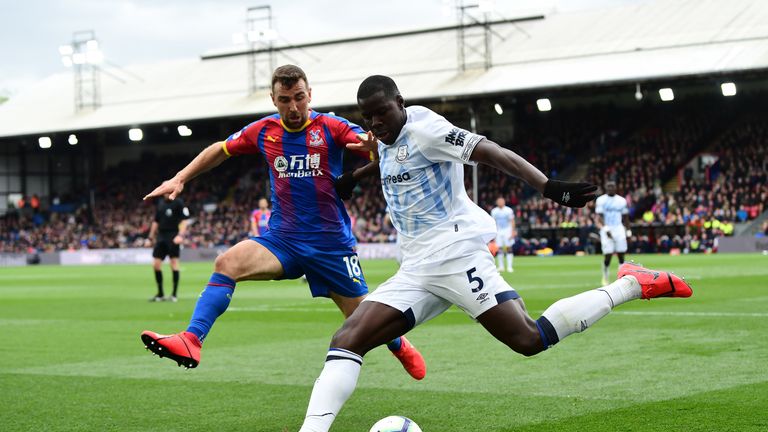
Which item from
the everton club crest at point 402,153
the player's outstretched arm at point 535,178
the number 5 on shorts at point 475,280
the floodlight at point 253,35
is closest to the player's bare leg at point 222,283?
the everton club crest at point 402,153

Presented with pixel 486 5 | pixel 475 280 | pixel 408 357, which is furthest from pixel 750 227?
pixel 475 280

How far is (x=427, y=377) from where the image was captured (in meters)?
9.10

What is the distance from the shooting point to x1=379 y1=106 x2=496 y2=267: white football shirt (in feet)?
19.8

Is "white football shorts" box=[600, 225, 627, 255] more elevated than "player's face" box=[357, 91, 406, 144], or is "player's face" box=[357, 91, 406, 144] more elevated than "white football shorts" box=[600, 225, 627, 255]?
"player's face" box=[357, 91, 406, 144]

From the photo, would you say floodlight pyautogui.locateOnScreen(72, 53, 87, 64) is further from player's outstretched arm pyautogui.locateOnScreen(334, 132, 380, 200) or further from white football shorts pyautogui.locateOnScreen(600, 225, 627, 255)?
player's outstretched arm pyautogui.locateOnScreen(334, 132, 380, 200)

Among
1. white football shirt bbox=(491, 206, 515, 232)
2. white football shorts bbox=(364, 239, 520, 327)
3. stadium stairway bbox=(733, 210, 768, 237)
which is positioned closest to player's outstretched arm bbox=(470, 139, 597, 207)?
white football shorts bbox=(364, 239, 520, 327)

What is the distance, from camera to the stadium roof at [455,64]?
1629 inches

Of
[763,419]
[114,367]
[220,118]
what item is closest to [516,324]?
[763,419]

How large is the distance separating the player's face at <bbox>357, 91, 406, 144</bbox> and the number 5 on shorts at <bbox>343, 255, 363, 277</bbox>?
190 centimetres

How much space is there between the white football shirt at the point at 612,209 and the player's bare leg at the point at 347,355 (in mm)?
17614

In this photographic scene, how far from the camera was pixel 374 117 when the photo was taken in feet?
19.7

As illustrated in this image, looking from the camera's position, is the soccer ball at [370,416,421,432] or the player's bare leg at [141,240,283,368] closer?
the soccer ball at [370,416,421,432]

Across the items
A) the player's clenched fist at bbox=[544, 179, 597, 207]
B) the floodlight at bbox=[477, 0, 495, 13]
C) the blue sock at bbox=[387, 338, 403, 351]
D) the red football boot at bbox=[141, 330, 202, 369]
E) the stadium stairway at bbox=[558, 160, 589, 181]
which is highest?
the floodlight at bbox=[477, 0, 495, 13]

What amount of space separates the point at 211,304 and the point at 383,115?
212cm
